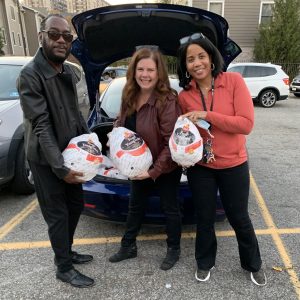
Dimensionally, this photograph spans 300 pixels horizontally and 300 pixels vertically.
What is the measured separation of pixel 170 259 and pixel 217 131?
1.18 metres

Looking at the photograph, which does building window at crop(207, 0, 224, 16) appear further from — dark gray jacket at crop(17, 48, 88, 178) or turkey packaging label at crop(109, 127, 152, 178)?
dark gray jacket at crop(17, 48, 88, 178)

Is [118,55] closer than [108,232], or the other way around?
[108,232]

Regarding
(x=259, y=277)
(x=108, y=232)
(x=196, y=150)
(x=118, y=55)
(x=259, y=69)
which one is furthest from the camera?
(x=259, y=69)

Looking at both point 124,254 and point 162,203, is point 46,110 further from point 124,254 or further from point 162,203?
point 124,254

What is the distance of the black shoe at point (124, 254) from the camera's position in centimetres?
280

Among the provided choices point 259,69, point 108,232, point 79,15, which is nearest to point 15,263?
point 108,232

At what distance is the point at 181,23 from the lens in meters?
3.07

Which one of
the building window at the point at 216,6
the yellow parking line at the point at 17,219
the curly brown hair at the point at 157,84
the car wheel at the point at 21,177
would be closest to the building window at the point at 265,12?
the building window at the point at 216,6

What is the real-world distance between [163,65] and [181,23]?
0.91 metres

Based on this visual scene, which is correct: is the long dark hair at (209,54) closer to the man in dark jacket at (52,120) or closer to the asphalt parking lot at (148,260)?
the man in dark jacket at (52,120)

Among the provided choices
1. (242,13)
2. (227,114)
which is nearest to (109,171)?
(227,114)

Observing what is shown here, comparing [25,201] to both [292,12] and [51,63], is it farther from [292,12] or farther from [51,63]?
[292,12]

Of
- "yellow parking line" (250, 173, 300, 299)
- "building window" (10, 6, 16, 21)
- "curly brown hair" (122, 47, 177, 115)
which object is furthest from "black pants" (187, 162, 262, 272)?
"building window" (10, 6, 16, 21)

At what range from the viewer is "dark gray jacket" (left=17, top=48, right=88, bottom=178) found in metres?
2.02
